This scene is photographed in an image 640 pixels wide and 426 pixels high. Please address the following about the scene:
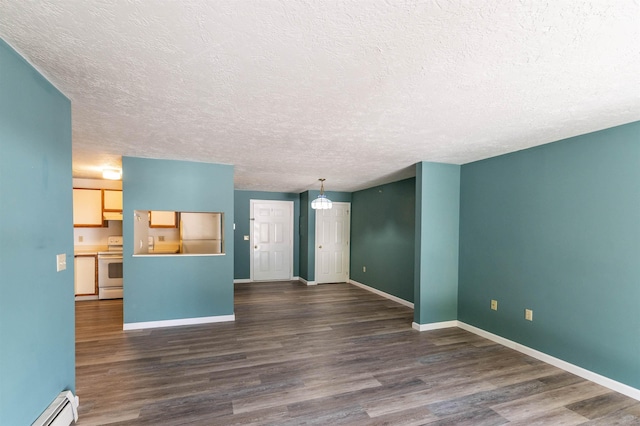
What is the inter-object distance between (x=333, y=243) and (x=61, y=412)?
19.4 feet

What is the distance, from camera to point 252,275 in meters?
7.29

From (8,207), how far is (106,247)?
5.24 meters

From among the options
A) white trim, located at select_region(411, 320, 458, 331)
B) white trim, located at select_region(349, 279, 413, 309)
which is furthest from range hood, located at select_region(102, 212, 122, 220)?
white trim, located at select_region(411, 320, 458, 331)

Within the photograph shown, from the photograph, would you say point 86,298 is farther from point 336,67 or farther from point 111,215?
point 336,67

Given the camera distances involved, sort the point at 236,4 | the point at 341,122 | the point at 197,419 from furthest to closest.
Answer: the point at 341,122, the point at 197,419, the point at 236,4

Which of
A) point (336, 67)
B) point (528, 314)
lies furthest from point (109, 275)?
point (528, 314)

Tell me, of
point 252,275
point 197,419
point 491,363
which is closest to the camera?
point 197,419

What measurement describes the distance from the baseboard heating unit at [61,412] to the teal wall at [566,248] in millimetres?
4385

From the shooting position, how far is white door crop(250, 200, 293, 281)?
7.32 m

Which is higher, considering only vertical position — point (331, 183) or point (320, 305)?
point (331, 183)

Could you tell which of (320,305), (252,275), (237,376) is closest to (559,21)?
(237,376)

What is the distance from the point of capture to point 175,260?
4164mm

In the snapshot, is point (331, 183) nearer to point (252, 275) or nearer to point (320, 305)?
point (320, 305)

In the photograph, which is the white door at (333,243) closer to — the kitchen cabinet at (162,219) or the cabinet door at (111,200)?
the kitchen cabinet at (162,219)
